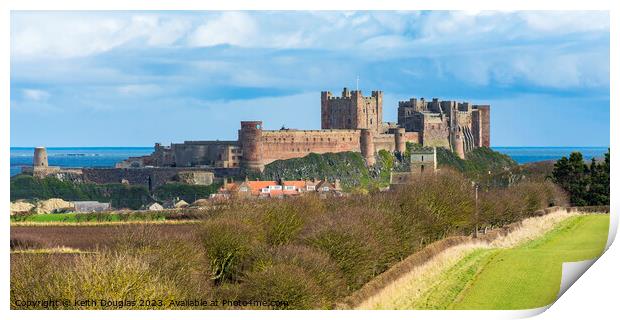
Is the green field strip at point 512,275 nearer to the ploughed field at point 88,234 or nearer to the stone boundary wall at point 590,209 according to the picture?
the ploughed field at point 88,234

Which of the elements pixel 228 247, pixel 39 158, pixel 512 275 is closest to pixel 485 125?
pixel 39 158

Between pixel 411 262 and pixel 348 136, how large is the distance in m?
43.1

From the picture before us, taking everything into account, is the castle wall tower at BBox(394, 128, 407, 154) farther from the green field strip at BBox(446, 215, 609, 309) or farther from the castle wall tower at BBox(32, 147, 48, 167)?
the green field strip at BBox(446, 215, 609, 309)

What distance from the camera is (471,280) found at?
17.8 meters

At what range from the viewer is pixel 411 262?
1958 cm

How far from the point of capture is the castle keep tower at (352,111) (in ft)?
213

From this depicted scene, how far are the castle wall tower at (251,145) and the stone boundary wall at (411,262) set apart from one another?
2836cm

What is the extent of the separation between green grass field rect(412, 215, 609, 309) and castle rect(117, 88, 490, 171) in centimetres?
3493

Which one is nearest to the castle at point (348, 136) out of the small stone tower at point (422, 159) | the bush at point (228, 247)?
the small stone tower at point (422, 159)

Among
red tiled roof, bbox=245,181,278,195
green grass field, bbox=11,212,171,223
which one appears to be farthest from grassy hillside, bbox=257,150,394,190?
green grass field, bbox=11,212,171,223

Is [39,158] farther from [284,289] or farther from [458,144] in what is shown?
[284,289]
